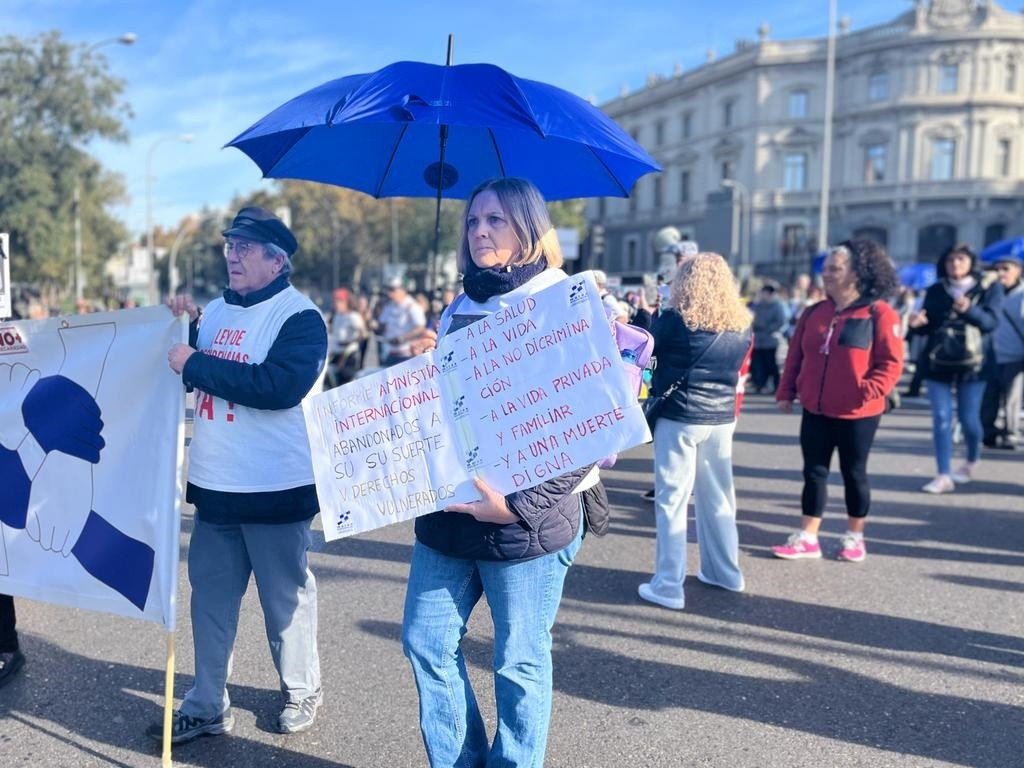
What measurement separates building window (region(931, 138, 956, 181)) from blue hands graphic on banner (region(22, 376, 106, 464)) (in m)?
57.4

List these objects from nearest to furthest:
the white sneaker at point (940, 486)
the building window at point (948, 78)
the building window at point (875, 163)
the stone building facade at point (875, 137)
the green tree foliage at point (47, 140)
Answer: the white sneaker at point (940, 486) → the green tree foliage at point (47, 140) → the stone building facade at point (875, 137) → the building window at point (948, 78) → the building window at point (875, 163)

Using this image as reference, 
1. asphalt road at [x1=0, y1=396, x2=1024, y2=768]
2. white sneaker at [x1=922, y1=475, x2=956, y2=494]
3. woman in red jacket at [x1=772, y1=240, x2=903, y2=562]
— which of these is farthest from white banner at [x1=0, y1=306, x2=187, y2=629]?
white sneaker at [x1=922, y1=475, x2=956, y2=494]

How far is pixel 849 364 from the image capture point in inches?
187

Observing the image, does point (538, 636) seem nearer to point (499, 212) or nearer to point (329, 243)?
point (499, 212)

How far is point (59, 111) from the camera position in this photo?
3222 cm

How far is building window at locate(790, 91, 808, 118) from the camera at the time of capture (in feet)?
184

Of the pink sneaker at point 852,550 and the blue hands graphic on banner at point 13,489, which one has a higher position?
the blue hands graphic on banner at point 13,489

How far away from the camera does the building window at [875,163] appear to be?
176 feet

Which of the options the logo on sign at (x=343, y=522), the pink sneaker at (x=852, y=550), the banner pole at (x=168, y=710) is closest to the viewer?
the logo on sign at (x=343, y=522)

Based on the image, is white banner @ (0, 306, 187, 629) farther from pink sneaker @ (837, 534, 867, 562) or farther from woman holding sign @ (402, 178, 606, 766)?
pink sneaker @ (837, 534, 867, 562)

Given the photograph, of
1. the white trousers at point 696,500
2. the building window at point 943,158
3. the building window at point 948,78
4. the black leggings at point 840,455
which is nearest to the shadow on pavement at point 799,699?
the white trousers at point 696,500

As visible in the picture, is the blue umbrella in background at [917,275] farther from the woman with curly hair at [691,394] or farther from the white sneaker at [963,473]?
the woman with curly hair at [691,394]

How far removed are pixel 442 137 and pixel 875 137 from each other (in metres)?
56.2

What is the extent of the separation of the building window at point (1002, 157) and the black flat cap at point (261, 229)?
5803 cm
